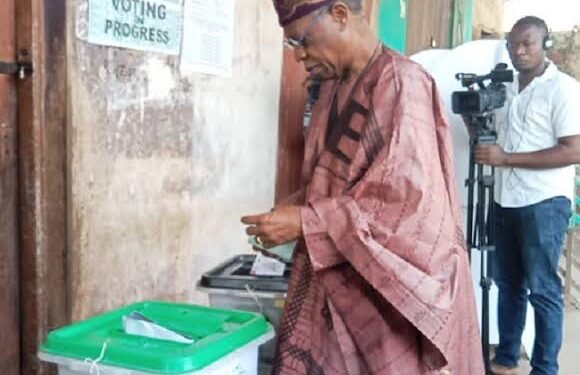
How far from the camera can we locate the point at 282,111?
3494mm

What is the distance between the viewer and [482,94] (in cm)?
301

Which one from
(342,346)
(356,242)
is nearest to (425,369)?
(342,346)

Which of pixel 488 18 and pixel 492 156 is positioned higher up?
pixel 488 18

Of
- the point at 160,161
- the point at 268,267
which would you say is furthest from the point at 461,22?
the point at 268,267

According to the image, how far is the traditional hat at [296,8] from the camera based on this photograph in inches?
55.7

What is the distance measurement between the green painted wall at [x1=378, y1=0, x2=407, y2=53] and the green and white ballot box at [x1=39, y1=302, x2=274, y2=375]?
3116 mm

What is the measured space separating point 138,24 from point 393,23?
283cm

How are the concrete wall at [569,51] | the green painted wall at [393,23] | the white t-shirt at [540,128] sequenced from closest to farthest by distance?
the white t-shirt at [540,128]
the green painted wall at [393,23]
the concrete wall at [569,51]

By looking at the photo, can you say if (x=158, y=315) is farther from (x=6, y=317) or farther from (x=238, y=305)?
(x=6, y=317)

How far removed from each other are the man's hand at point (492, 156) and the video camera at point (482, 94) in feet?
0.52

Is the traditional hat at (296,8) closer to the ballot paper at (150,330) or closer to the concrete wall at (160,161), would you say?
the ballot paper at (150,330)

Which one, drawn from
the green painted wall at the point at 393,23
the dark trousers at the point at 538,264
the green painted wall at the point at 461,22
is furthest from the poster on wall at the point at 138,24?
the green painted wall at the point at 461,22

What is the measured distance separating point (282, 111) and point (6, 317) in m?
1.79

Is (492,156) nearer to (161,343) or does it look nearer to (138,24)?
(138,24)
